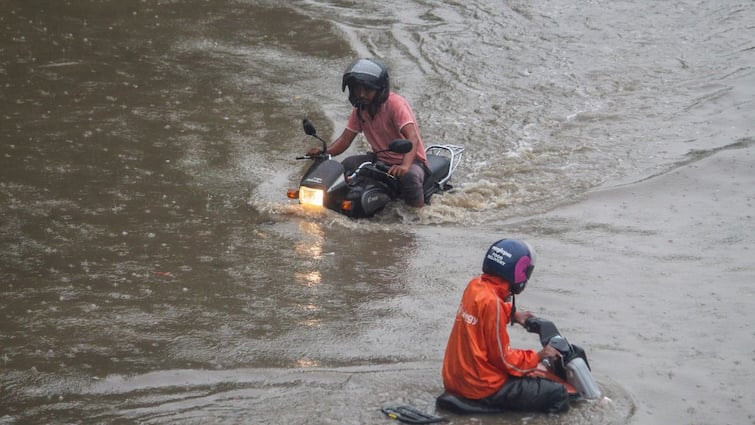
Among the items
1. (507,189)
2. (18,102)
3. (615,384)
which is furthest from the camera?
(18,102)

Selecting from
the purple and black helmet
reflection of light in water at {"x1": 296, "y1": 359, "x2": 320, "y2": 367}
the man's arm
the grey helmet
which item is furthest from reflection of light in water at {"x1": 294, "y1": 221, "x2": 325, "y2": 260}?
the purple and black helmet

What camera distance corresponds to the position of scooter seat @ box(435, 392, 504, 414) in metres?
6.71

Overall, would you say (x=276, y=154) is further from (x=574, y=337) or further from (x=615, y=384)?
(x=615, y=384)

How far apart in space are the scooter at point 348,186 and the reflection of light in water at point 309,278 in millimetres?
1337

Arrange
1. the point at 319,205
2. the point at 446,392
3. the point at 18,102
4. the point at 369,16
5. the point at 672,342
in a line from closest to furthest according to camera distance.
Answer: the point at 446,392
the point at 672,342
the point at 319,205
the point at 18,102
the point at 369,16

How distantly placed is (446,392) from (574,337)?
1.81 meters

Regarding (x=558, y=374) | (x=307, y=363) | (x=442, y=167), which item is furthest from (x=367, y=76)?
(x=558, y=374)

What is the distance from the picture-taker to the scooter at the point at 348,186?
10656mm

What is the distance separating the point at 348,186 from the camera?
1095cm

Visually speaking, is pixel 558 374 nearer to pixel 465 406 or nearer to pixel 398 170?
pixel 465 406

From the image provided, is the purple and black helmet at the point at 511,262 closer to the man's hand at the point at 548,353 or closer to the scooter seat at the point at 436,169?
the man's hand at the point at 548,353

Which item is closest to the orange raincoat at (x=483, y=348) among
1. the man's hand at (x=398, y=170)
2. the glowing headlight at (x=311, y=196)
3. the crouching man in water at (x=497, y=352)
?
the crouching man in water at (x=497, y=352)

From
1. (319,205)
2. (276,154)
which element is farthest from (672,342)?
(276,154)

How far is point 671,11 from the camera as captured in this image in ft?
68.9
